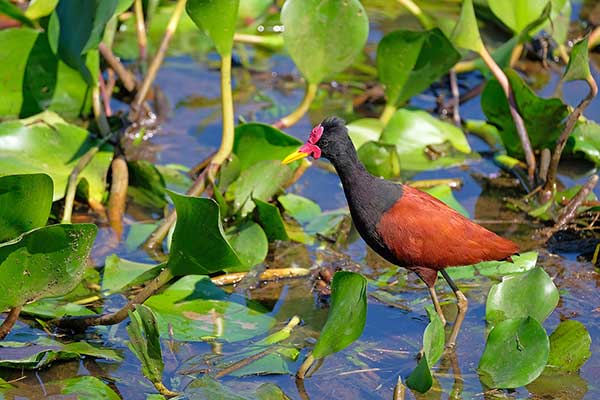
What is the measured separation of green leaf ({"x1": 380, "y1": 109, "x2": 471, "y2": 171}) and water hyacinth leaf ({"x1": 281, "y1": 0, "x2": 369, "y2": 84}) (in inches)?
23.5

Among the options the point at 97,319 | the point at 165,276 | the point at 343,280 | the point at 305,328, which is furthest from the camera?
the point at 305,328

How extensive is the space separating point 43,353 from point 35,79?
7.15 ft

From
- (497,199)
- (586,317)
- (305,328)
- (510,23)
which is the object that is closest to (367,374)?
(305,328)

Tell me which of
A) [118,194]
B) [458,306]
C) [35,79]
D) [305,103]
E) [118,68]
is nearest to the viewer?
[458,306]

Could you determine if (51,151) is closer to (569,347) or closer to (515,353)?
(515,353)

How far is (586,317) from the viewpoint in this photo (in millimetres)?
4445

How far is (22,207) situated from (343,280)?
45.6 inches

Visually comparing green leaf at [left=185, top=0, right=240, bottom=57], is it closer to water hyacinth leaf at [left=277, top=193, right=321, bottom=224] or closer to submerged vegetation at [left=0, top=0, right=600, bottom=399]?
submerged vegetation at [left=0, top=0, right=600, bottom=399]

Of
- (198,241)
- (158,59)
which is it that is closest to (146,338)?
(198,241)

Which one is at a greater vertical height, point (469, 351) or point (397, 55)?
point (397, 55)

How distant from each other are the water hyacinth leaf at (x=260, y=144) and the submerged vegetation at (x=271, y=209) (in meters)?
0.01

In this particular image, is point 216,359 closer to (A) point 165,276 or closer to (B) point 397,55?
(A) point 165,276

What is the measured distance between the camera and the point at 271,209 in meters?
4.71

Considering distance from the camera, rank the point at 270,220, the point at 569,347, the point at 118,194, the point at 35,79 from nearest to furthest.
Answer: the point at 569,347
the point at 270,220
the point at 118,194
the point at 35,79
